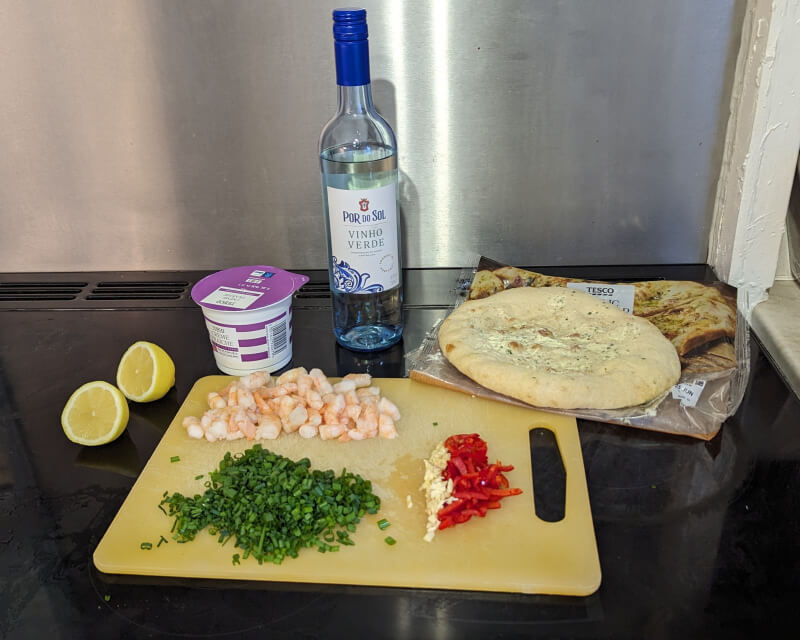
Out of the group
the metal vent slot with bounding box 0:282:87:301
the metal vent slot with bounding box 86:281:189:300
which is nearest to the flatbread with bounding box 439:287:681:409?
the metal vent slot with bounding box 86:281:189:300

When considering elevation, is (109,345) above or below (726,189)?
below

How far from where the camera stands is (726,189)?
1329 millimetres

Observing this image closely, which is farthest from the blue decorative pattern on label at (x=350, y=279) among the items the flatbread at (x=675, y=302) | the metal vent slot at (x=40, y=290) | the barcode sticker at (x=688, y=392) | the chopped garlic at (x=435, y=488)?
the metal vent slot at (x=40, y=290)

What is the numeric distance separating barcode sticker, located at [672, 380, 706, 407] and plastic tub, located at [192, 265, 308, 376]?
0.57 meters

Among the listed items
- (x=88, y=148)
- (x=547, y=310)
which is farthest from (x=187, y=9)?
(x=547, y=310)

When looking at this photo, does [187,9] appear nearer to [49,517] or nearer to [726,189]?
[49,517]

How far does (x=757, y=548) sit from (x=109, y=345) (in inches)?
39.4

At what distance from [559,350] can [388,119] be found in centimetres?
56

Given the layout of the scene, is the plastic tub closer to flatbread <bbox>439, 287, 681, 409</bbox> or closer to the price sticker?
flatbread <bbox>439, 287, 681, 409</bbox>

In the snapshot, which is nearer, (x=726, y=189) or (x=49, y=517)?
(x=49, y=517)

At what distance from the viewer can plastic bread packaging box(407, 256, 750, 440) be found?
99cm

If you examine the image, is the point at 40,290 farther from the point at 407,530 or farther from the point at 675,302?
the point at 675,302

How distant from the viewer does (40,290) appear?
4.75 ft

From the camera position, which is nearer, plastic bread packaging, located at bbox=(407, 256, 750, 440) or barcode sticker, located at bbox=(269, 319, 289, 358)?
plastic bread packaging, located at bbox=(407, 256, 750, 440)
